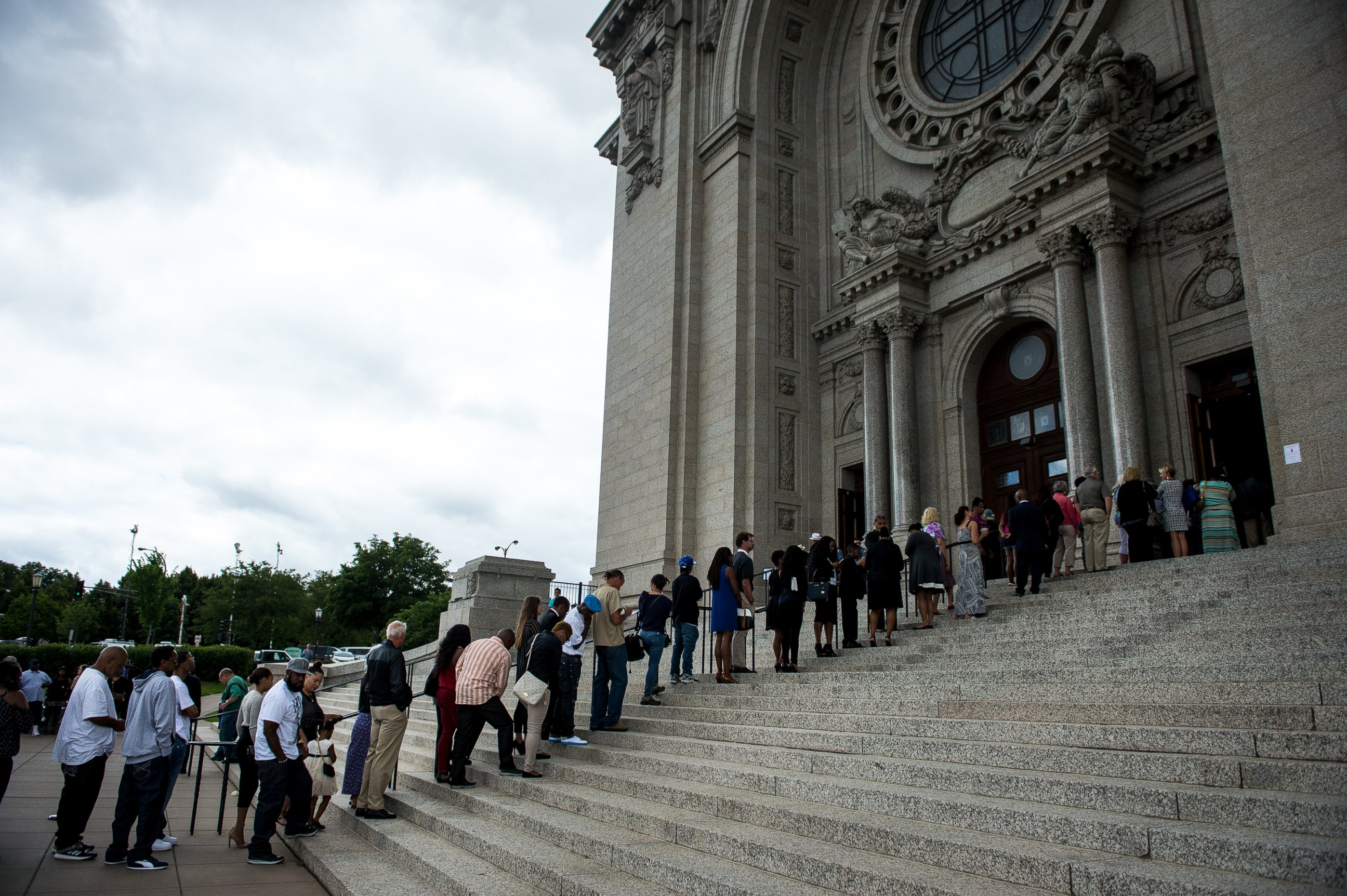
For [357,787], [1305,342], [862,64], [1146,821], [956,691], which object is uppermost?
[862,64]

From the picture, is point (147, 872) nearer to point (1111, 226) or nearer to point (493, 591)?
point (493, 591)

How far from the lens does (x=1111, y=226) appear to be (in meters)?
13.4

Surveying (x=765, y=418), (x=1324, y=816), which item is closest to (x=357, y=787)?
(x=1324, y=816)

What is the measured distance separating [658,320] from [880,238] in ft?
19.1

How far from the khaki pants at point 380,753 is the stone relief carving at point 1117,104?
13.0m

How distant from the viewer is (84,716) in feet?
22.7

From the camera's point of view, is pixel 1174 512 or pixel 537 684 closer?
pixel 537 684

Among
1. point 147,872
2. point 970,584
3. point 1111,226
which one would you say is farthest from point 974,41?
point 147,872

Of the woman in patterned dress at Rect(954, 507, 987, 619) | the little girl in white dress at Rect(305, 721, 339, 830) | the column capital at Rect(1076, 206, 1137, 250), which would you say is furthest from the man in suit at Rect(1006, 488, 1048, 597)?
the little girl in white dress at Rect(305, 721, 339, 830)

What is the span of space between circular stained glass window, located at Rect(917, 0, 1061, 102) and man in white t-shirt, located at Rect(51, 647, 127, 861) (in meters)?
17.5

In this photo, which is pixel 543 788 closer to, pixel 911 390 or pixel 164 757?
pixel 164 757

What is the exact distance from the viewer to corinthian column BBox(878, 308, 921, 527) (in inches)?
651

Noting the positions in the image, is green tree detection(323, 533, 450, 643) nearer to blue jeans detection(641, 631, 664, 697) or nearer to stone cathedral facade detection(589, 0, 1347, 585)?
stone cathedral facade detection(589, 0, 1347, 585)

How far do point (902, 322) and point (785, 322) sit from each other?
10.6 feet
